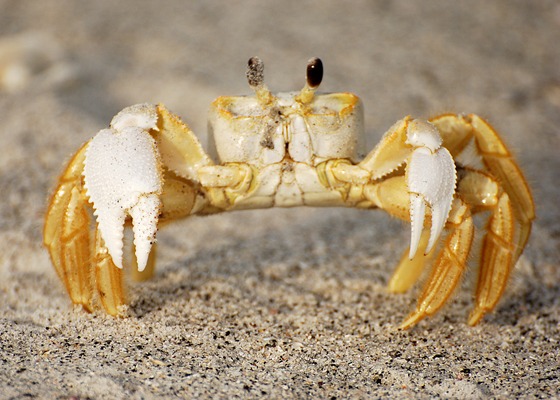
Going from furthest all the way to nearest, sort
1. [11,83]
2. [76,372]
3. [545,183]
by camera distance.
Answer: [11,83], [545,183], [76,372]

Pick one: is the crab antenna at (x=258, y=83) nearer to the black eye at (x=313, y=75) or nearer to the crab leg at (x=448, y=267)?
the black eye at (x=313, y=75)

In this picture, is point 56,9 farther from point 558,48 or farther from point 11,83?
point 558,48

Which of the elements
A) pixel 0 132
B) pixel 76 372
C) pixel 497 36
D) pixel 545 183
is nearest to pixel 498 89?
pixel 497 36

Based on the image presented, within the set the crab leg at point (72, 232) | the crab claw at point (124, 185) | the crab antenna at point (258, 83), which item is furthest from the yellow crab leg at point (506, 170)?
the crab leg at point (72, 232)

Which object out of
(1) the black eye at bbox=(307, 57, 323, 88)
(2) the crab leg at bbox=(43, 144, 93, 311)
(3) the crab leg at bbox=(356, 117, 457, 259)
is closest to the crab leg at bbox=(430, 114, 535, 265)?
(3) the crab leg at bbox=(356, 117, 457, 259)

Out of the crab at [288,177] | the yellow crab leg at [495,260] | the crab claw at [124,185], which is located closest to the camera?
the crab claw at [124,185]

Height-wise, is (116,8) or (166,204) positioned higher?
(116,8)

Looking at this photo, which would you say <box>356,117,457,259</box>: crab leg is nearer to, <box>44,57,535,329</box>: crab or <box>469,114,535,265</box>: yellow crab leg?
<box>44,57,535,329</box>: crab
